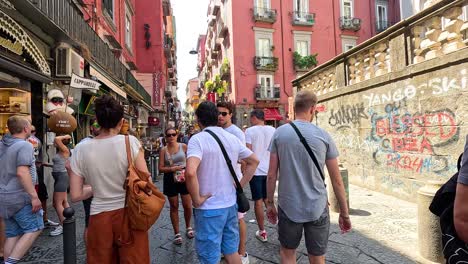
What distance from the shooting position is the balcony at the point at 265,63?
27.3 meters

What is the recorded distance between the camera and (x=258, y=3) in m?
27.8

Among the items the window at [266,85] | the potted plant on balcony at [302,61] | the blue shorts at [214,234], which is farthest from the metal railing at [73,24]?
the potted plant on balcony at [302,61]

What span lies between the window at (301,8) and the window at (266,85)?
6.35 metres

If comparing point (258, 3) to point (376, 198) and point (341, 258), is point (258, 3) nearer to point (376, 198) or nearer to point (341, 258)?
point (376, 198)

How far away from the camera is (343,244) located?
412 centimetres

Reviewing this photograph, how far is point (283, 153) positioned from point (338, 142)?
6.56 m

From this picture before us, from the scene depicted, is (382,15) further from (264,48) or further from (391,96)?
(391,96)

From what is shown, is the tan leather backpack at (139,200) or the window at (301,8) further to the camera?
the window at (301,8)

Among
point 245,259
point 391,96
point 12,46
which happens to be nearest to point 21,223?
point 245,259

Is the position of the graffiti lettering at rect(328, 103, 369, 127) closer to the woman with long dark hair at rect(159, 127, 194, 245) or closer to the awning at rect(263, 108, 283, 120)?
the woman with long dark hair at rect(159, 127, 194, 245)

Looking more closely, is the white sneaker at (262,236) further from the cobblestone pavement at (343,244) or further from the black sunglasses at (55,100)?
the black sunglasses at (55,100)

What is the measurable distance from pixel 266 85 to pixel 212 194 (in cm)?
2586

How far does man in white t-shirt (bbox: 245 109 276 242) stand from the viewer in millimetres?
4254

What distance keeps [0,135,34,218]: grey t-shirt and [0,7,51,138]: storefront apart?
7.05ft
